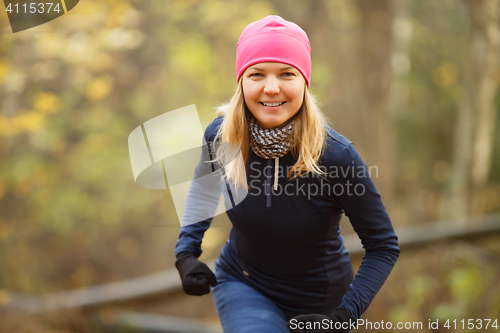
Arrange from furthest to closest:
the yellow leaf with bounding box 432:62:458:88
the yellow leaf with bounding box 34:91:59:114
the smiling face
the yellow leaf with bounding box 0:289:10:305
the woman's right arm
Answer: the yellow leaf with bounding box 432:62:458:88 → the yellow leaf with bounding box 34:91:59:114 → the yellow leaf with bounding box 0:289:10:305 → the woman's right arm → the smiling face

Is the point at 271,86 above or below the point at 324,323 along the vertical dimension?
above

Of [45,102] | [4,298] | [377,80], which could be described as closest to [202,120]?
[45,102]

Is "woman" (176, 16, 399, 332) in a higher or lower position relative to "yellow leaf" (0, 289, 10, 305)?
higher

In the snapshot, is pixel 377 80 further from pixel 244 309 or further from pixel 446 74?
pixel 446 74

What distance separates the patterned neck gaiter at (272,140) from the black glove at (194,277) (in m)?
0.56

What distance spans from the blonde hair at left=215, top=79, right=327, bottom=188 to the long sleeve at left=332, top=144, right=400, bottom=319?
4.3 inches

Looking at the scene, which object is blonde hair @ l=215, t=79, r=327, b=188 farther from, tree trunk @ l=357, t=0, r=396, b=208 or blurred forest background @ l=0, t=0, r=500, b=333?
tree trunk @ l=357, t=0, r=396, b=208

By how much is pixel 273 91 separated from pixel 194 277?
0.87 m

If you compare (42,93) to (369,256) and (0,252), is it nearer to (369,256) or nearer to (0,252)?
(0,252)

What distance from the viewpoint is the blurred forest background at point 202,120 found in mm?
5328

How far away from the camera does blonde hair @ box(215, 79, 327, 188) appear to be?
1.75 meters

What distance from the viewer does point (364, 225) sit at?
1.73m

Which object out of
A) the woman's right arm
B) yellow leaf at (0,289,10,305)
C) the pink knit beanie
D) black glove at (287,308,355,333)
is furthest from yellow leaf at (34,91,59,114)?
black glove at (287,308,355,333)

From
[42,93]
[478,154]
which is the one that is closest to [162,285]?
[42,93]
